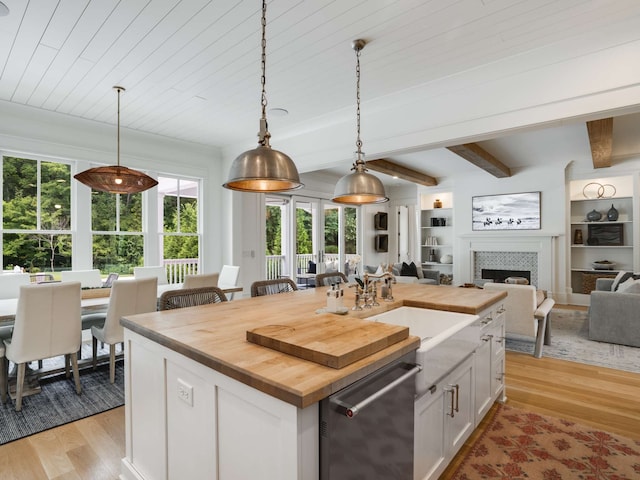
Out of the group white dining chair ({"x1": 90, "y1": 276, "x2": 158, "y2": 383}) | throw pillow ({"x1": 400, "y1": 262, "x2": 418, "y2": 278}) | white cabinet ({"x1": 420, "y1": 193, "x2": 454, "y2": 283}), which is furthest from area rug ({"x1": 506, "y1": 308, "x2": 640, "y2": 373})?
white dining chair ({"x1": 90, "y1": 276, "x2": 158, "y2": 383})

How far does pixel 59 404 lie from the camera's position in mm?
2828

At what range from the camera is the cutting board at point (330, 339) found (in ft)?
3.92

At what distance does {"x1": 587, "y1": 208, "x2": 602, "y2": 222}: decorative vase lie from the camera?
6.81 m

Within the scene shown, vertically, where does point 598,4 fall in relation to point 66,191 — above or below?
above

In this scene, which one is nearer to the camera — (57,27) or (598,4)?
(598,4)

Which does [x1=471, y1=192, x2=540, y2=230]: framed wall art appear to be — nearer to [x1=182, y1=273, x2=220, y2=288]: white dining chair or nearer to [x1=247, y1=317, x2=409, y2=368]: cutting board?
[x1=182, y1=273, x2=220, y2=288]: white dining chair

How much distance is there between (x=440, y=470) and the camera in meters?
1.85

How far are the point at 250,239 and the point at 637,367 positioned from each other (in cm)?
511

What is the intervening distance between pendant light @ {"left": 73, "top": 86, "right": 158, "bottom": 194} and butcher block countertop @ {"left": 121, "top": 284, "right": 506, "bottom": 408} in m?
Answer: 1.97

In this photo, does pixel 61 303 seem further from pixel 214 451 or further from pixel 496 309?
pixel 496 309

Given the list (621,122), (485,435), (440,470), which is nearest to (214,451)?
(440,470)

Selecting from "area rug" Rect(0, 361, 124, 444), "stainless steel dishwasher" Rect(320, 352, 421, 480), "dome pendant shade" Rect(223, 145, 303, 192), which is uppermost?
"dome pendant shade" Rect(223, 145, 303, 192)

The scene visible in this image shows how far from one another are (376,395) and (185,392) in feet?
2.58

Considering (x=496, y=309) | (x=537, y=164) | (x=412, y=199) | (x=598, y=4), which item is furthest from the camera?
(x=412, y=199)
